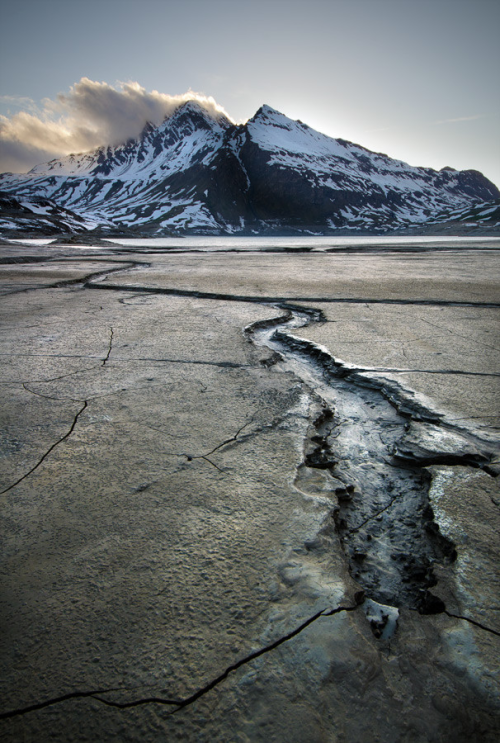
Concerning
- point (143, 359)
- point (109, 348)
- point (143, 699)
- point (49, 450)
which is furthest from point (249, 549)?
point (109, 348)

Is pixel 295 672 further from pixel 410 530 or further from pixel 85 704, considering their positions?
pixel 410 530

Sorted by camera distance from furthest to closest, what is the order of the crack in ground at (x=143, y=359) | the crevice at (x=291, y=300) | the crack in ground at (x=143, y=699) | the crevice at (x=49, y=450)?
the crevice at (x=291, y=300)
the crack in ground at (x=143, y=359)
the crevice at (x=49, y=450)
the crack in ground at (x=143, y=699)

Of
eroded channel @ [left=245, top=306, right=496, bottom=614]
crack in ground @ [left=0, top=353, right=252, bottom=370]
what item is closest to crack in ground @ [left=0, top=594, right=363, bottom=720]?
eroded channel @ [left=245, top=306, right=496, bottom=614]

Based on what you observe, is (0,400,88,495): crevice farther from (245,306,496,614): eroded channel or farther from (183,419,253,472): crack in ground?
(245,306,496,614): eroded channel

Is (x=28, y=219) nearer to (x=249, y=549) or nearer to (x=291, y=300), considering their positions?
(x=291, y=300)

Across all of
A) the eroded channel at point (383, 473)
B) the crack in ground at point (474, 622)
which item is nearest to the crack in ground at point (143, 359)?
the eroded channel at point (383, 473)

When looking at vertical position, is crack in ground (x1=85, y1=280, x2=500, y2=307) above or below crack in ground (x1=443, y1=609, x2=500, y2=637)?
above

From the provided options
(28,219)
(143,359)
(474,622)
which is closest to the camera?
(474,622)

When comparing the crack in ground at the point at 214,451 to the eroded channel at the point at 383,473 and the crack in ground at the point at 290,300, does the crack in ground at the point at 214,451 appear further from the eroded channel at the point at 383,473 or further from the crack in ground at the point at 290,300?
the crack in ground at the point at 290,300
